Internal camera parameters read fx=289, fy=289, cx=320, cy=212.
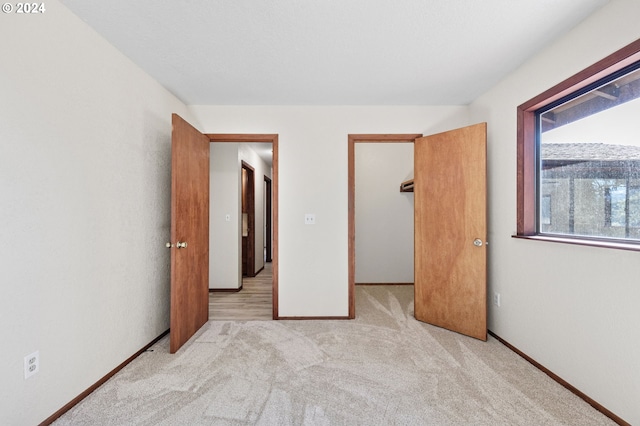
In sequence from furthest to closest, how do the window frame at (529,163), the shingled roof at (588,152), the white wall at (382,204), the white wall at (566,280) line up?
the white wall at (382,204) → the window frame at (529,163) → the shingled roof at (588,152) → the white wall at (566,280)

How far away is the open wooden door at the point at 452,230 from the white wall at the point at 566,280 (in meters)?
0.18

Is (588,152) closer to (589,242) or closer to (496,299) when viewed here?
(589,242)

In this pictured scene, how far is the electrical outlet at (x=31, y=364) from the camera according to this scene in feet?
4.67

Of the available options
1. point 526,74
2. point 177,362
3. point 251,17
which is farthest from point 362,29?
point 177,362

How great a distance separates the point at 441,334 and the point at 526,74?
2.31 metres

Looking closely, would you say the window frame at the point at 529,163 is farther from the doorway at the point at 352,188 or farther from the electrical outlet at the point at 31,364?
the electrical outlet at the point at 31,364

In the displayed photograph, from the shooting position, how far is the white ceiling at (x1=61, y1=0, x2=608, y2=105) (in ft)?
5.44

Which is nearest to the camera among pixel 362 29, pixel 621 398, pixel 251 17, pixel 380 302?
pixel 621 398

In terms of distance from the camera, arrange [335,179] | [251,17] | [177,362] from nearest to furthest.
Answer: [251,17] < [177,362] < [335,179]

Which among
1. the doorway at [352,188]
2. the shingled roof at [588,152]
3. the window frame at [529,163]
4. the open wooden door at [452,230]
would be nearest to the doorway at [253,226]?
the doorway at [352,188]


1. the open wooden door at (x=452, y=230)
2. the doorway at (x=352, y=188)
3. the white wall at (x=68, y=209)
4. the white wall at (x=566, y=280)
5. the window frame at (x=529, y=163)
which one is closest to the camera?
the white wall at (x=68, y=209)

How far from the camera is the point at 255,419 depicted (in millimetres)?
1573

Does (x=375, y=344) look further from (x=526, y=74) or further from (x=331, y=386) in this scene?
(x=526, y=74)

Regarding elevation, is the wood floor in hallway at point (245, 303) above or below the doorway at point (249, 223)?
below
